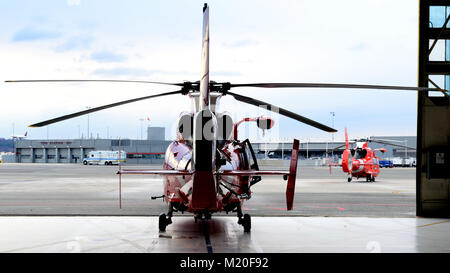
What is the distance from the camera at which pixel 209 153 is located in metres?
6.83

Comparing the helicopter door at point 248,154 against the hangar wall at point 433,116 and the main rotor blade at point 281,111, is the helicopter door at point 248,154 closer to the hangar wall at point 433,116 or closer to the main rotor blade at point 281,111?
the main rotor blade at point 281,111

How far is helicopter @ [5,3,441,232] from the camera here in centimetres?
681

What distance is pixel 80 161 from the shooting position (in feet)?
327

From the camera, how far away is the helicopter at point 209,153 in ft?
22.4

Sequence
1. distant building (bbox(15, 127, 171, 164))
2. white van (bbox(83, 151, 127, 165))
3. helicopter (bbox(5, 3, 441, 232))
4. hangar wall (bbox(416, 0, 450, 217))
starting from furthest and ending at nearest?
distant building (bbox(15, 127, 171, 164))
white van (bbox(83, 151, 127, 165))
hangar wall (bbox(416, 0, 450, 217))
helicopter (bbox(5, 3, 441, 232))

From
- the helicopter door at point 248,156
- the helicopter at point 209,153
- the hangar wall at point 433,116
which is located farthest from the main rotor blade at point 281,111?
the hangar wall at point 433,116

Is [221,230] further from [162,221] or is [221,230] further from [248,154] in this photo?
[248,154]

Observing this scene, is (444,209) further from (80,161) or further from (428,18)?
(80,161)

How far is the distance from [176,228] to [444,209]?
320 inches

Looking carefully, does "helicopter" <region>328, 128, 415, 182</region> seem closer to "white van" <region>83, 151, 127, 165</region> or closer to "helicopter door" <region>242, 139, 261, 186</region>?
"helicopter door" <region>242, 139, 261, 186</region>

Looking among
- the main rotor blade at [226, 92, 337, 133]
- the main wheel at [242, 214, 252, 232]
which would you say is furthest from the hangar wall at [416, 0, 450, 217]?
the main rotor blade at [226, 92, 337, 133]

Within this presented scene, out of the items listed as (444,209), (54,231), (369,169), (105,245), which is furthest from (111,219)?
(369,169)

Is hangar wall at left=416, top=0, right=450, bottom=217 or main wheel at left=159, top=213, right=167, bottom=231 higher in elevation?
hangar wall at left=416, top=0, right=450, bottom=217

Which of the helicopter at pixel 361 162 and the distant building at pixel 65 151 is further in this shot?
the distant building at pixel 65 151
